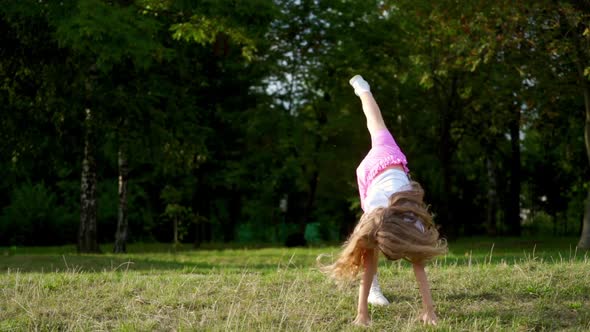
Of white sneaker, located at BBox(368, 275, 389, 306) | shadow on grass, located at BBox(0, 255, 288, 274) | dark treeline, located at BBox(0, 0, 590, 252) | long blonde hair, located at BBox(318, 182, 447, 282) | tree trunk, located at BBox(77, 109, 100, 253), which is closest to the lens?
long blonde hair, located at BBox(318, 182, 447, 282)

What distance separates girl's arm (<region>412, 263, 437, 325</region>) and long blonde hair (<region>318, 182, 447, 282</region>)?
4.1 inches

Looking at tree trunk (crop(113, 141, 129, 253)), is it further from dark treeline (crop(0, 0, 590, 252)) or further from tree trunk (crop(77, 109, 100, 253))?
tree trunk (crop(77, 109, 100, 253))

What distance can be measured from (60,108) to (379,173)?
1549 centimetres

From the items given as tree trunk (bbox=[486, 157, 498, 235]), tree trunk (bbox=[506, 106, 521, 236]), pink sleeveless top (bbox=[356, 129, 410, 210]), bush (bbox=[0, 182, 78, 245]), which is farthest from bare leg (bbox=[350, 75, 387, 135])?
bush (bbox=[0, 182, 78, 245])

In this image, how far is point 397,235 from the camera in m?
6.62

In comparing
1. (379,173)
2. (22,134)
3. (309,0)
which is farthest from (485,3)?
(379,173)

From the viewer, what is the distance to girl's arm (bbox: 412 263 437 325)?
22.3 feet

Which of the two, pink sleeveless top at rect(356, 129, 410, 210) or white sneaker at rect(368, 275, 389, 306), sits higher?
pink sleeveless top at rect(356, 129, 410, 210)

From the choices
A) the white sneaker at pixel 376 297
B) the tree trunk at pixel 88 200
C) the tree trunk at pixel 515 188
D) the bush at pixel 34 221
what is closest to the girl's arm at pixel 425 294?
the white sneaker at pixel 376 297

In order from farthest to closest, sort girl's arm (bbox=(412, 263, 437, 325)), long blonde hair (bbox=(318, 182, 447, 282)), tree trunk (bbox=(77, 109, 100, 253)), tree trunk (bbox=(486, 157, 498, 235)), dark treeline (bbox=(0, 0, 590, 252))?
1. tree trunk (bbox=(486, 157, 498, 235))
2. tree trunk (bbox=(77, 109, 100, 253))
3. dark treeline (bbox=(0, 0, 590, 252))
4. girl's arm (bbox=(412, 263, 437, 325))
5. long blonde hair (bbox=(318, 182, 447, 282))

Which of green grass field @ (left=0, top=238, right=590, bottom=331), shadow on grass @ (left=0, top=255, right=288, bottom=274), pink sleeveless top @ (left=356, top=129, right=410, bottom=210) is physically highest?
pink sleeveless top @ (left=356, top=129, right=410, bottom=210)

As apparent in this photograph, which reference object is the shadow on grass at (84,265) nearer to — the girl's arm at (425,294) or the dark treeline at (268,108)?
the dark treeline at (268,108)

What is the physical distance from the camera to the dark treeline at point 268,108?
2025cm

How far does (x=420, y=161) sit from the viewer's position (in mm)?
32094
